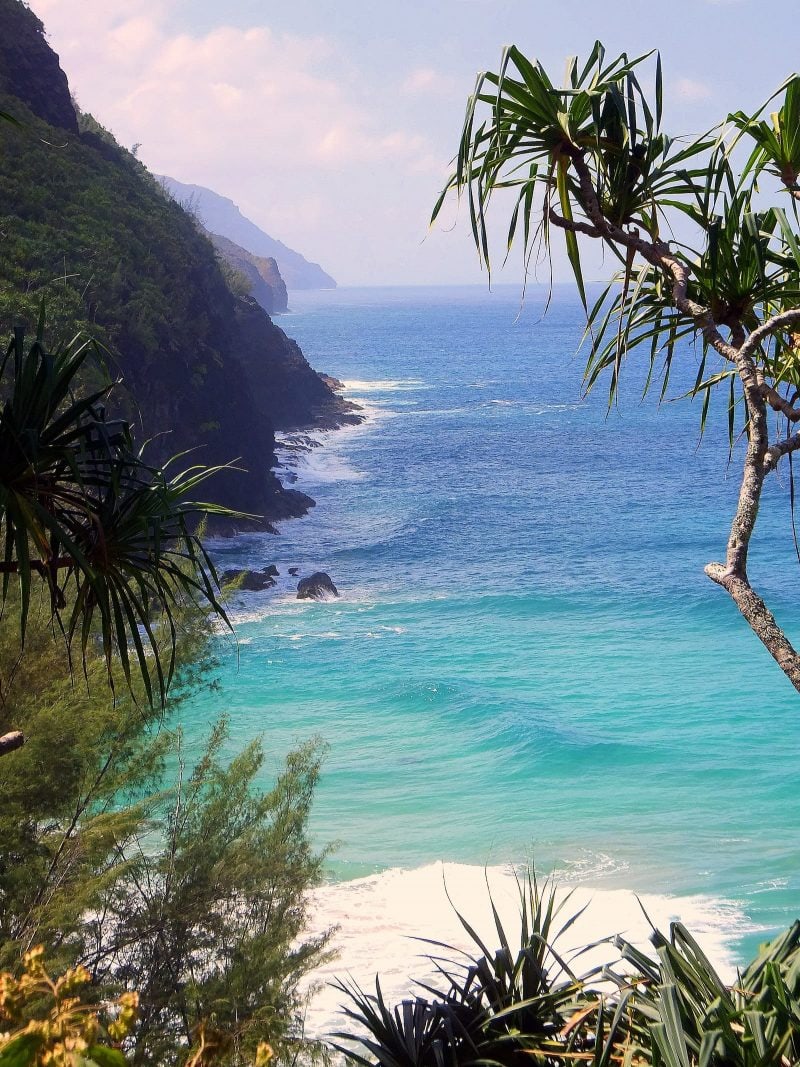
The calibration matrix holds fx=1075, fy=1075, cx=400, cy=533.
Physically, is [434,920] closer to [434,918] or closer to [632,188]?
[434,918]

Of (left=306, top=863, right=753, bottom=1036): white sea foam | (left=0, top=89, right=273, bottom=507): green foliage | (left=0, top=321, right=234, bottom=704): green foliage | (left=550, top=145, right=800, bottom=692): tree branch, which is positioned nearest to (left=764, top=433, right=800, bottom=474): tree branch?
(left=550, top=145, right=800, bottom=692): tree branch

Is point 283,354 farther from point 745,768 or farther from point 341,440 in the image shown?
point 745,768

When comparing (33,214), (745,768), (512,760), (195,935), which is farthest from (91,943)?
(33,214)

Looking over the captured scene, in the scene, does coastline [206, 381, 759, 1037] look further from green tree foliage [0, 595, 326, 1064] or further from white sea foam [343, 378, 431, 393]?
white sea foam [343, 378, 431, 393]

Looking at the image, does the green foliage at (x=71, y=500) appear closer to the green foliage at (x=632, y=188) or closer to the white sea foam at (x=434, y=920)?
the green foliage at (x=632, y=188)

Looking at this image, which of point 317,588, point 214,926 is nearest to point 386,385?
point 317,588

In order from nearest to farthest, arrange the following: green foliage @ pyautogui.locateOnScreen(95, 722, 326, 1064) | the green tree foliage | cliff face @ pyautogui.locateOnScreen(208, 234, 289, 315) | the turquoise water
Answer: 1. the green tree foliage
2. green foliage @ pyautogui.locateOnScreen(95, 722, 326, 1064)
3. the turquoise water
4. cliff face @ pyautogui.locateOnScreen(208, 234, 289, 315)

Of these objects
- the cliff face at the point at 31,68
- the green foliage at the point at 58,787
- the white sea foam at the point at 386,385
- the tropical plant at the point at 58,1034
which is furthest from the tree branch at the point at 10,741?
the white sea foam at the point at 386,385
